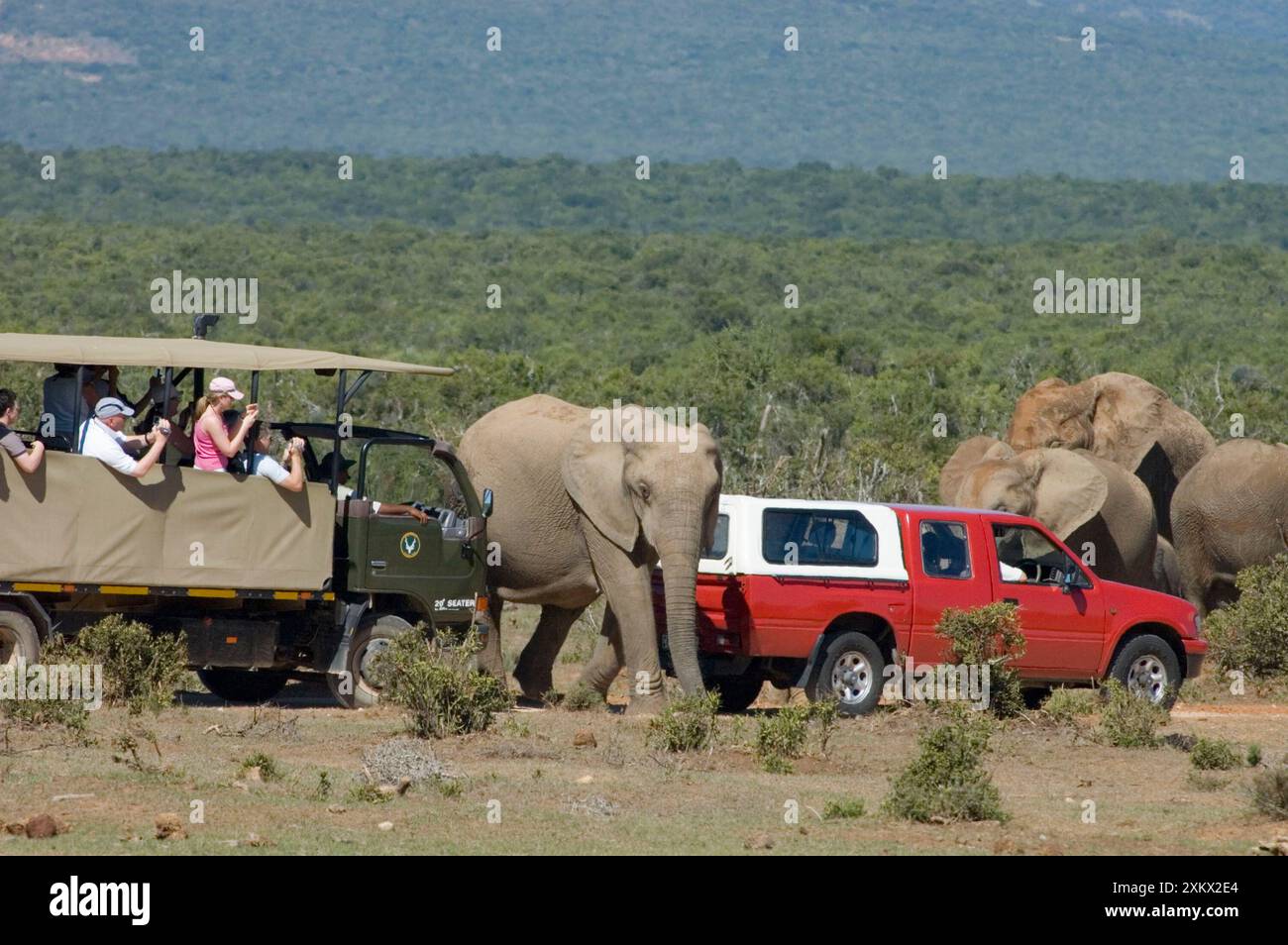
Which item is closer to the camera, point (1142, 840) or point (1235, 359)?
point (1142, 840)

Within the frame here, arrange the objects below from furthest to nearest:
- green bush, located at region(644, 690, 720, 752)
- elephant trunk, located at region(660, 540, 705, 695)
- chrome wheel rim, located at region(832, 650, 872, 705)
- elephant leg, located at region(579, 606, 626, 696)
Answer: elephant leg, located at region(579, 606, 626, 696) → chrome wheel rim, located at region(832, 650, 872, 705) → elephant trunk, located at region(660, 540, 705, 695) → green bush, located at region(644, 690, 720, 752)

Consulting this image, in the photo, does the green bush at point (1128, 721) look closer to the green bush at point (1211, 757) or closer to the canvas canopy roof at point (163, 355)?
the green bush at point (1211, 757)

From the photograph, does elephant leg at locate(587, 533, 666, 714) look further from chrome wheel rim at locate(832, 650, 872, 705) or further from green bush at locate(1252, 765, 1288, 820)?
green bush at locate(1252, 765, 1288, 820)

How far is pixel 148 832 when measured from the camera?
399 inches

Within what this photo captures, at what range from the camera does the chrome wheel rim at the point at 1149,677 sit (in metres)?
17.0

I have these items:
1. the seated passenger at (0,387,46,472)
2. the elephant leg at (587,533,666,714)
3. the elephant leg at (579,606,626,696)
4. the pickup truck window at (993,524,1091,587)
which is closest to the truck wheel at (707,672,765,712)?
the elephant leg at (579,606,626,696)

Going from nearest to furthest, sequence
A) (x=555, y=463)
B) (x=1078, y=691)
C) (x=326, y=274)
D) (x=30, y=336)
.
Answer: (x=30, y=336) < (x=555, y=463) < (x=1078, y=691) < (x=326, y=274)

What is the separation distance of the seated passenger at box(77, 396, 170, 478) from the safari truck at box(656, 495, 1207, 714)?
3.91m

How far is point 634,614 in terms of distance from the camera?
15930 millimetres

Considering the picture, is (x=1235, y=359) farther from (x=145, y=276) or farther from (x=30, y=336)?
(x=30, y=336)

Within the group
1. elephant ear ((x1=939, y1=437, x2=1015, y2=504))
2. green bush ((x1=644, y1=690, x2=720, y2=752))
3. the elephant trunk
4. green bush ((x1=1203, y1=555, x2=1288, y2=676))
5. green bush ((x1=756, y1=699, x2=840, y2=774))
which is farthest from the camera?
elephant ear ((x1=939, y1=437, x2=1015, y2=504))

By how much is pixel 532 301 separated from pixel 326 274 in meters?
7.25

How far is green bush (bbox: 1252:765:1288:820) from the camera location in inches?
442

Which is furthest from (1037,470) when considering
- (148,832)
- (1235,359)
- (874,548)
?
(1235,359)
